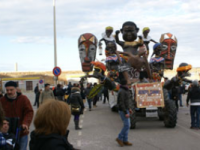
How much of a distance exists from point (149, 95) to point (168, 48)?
635cm

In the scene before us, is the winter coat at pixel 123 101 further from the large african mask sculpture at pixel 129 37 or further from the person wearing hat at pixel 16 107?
the large african mask sculpture at pixel 129 37

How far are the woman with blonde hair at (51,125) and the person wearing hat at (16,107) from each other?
2.43 meters

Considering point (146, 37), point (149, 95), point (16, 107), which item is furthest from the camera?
point (146, 37)

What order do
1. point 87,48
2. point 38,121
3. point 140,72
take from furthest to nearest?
point 87,48 < point 140,72 < point 38,121

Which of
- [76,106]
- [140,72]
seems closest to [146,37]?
[140,72]

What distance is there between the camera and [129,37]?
14453 millimetres

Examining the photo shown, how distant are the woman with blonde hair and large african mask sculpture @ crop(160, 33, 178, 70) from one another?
47.9 feet

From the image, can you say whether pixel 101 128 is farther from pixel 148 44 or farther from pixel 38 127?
pixel 38 127

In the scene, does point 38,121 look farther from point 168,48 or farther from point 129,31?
point 168,48

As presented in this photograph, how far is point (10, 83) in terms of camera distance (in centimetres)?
538

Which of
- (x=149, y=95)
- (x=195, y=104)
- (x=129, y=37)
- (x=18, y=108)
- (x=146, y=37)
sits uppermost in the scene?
(x=146, y=37)

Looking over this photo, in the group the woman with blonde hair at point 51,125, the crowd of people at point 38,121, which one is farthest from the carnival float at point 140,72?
the woman with blonde hair at point 51,125

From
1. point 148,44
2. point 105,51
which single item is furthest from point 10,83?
point 148,44

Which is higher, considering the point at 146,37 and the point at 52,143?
the point at 146,37
